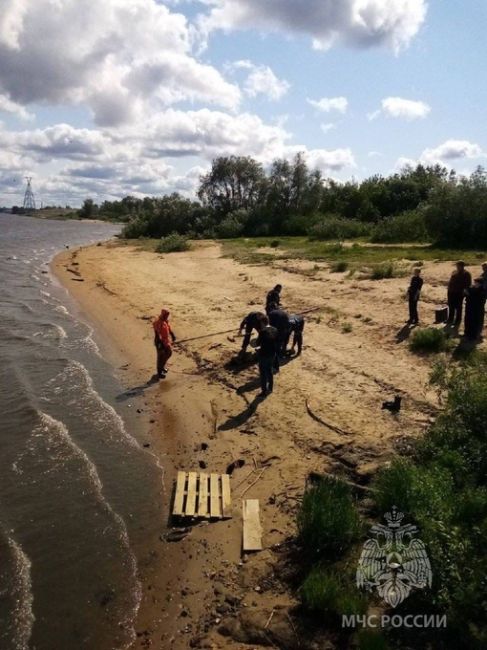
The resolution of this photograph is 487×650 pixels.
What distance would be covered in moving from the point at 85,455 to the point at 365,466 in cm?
513

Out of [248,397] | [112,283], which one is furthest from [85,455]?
[112,283]

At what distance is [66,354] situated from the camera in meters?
16.4

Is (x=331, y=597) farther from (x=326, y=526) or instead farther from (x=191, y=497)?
(x=191, y=497)

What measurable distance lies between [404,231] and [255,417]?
27708 millimetres

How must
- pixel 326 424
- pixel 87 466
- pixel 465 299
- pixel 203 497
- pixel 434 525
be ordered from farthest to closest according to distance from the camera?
pixel 465 299
pixel 326 424
pixel 87 466
pixel 203 497
pixel 434 525

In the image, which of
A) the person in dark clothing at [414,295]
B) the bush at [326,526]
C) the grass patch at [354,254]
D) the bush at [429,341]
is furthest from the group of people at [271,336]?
the grass patch at [354,254]

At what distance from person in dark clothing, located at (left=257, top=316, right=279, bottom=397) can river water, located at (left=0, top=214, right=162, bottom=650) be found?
3.02m

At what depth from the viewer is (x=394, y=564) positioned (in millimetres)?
6043

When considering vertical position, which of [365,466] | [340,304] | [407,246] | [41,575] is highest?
[407,246]

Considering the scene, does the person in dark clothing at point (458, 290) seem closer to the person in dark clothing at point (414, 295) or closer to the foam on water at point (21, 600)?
the person in dark clothing at point (414, 295)

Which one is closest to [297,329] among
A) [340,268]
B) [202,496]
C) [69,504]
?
[202,496]

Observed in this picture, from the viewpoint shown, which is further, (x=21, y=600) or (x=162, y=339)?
(x=162, y=339)

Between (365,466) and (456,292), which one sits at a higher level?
(456,292)

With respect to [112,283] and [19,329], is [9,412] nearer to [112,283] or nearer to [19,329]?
[19,329]
